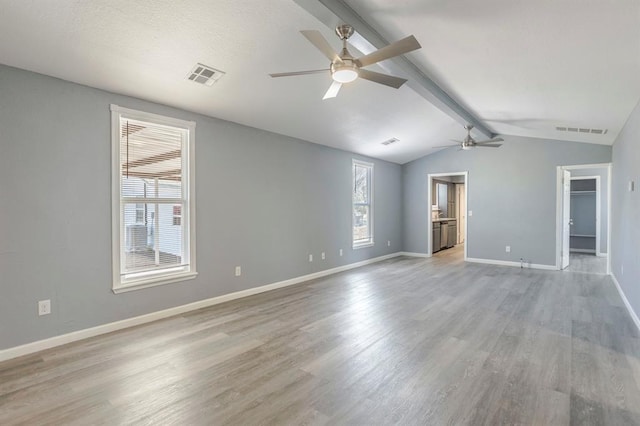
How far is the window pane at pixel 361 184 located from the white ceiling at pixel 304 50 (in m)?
2.90

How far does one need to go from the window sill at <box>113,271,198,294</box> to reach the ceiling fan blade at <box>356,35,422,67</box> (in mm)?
3158

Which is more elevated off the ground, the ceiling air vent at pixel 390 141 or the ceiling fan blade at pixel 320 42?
the ceiling air vent at pixel 390 141

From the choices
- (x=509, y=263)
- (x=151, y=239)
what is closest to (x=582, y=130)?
(x=509, y=263)

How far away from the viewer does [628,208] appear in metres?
4.11

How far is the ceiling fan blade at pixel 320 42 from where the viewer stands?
2.07 metres

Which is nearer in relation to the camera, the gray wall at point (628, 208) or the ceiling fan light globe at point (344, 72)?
the ceiling fan light globe at point (344, 72)

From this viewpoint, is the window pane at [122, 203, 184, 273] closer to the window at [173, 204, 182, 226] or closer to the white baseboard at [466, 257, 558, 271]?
the window at [173, 204, 182, 226]

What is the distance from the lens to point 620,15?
205 cm

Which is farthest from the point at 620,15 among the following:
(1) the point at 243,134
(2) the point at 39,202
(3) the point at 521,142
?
(3) the point at 521,142

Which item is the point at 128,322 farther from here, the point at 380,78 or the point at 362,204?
the point at 362,204

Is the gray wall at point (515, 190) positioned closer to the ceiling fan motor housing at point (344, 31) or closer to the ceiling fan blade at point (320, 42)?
the ceiling fan motor housing at point (344, 31)

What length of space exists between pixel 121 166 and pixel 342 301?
314cm

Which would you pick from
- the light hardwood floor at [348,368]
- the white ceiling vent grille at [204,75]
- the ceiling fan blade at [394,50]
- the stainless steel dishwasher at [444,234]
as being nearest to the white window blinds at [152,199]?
the light hardwood floor at [348,368]

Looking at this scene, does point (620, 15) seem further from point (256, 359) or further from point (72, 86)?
point (72, 86)
